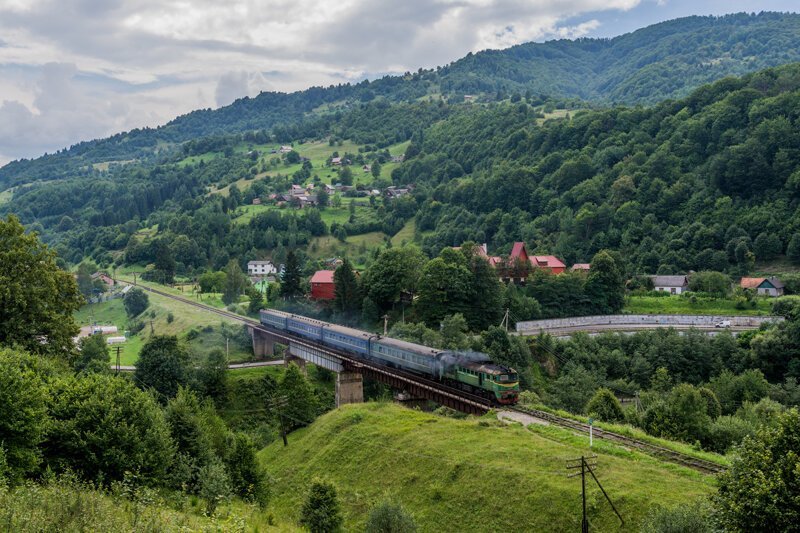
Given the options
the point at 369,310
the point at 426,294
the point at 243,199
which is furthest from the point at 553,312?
the point at 243,199

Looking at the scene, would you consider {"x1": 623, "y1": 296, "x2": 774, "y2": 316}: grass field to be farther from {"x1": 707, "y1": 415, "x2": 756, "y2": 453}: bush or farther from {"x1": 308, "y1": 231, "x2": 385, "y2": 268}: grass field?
{"x1": 308, "y1": 231, "x2": 385, "y2": 268}: grass field

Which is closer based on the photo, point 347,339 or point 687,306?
point 347,339

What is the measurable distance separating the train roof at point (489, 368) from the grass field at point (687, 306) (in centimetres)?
3636

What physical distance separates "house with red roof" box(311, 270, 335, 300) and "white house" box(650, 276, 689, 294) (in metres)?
39.2

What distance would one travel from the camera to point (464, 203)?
401 ft

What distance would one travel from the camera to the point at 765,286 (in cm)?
6988

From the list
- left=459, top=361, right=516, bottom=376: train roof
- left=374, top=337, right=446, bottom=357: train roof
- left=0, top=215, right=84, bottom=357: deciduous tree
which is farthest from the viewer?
left=374, top=337, right=446, bottom=357: train roof

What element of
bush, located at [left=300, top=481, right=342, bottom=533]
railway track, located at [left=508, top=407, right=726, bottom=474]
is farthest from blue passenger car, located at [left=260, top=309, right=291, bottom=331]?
bush, located at [left=300, top=481, right=342, bottom=533]

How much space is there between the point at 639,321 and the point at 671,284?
42.1 feet

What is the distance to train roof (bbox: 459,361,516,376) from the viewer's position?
38.2 m

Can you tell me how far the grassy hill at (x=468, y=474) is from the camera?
2450 centimetres

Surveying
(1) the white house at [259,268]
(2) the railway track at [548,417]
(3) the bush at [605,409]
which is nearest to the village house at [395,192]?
(1) the white house at [259,268]

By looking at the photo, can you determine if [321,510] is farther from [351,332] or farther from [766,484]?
[351,332]

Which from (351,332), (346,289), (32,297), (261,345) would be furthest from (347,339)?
(32,297)
